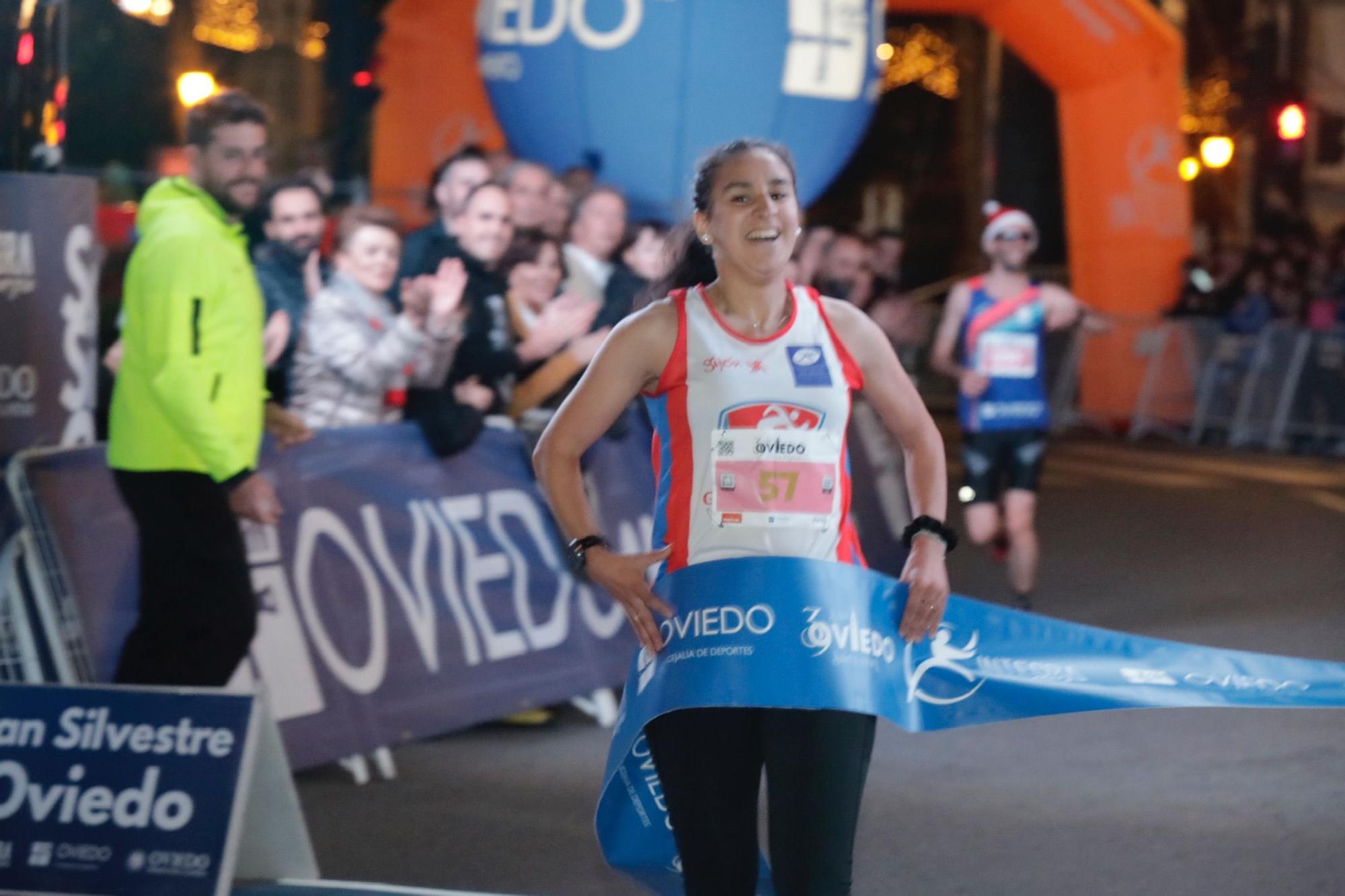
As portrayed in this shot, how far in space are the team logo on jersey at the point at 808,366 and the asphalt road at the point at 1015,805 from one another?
210 cm

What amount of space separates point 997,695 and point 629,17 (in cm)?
685

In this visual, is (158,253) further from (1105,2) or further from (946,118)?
(946,118)

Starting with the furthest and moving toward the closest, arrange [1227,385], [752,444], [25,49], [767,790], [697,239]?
[1227,385] → [25,49] → [697,239] → [752,444] → [767,790]

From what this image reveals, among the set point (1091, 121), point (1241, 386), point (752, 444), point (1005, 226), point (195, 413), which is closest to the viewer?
point (752, 444)

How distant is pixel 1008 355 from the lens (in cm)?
956

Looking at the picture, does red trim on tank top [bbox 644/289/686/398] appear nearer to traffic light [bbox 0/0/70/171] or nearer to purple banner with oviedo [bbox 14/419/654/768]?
purple banner with oviedo [bbox 14/419/654/768]

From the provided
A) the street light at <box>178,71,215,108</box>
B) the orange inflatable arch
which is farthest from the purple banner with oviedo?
the street light at <box>178,71,215,108</box>

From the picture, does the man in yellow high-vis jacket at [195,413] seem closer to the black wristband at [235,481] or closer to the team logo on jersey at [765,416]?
the black wristband at [235,481]

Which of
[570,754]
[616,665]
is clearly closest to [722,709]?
[570,754]

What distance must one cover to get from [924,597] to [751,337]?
585 mm

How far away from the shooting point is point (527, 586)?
733 cm

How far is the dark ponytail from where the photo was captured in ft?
12.1

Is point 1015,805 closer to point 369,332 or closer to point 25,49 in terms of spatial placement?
point 369,332

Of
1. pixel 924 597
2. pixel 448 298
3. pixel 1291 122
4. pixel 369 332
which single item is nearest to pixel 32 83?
pixel 369 332
